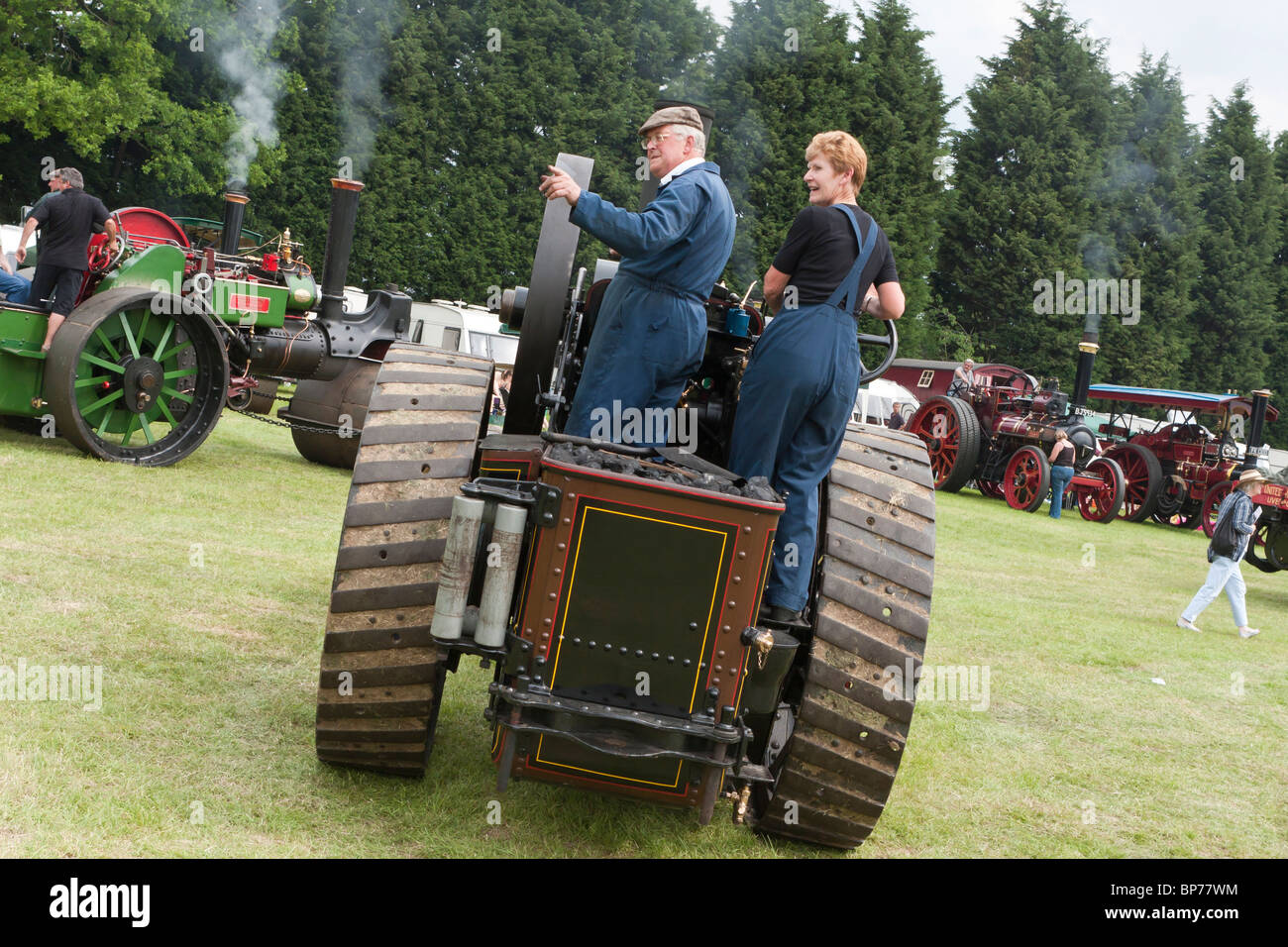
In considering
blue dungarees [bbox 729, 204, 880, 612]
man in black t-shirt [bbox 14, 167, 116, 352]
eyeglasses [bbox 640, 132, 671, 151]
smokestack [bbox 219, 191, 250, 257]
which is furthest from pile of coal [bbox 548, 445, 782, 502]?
smokestack [bbox 219, 191, 250, 257]

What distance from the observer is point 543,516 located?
2912 mm

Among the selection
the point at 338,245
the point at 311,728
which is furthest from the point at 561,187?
the point at 338,245

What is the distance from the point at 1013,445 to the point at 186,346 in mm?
14643

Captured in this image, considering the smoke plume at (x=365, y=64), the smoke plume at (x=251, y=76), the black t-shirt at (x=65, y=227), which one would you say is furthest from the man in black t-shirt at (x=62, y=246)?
the smoke plume at (x=365, y=64)

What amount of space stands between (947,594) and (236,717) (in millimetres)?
6470

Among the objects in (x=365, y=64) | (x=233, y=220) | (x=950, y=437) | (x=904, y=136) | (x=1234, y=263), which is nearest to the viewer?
(x=233, y=220)

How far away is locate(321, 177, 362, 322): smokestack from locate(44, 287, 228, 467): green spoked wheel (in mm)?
1685

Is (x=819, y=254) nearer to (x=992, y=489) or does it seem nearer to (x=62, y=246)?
(x=62, y=246)

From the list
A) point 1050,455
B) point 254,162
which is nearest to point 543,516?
point 1050,455

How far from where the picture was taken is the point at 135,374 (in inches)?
354

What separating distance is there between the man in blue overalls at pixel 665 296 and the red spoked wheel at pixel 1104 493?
55.8ft

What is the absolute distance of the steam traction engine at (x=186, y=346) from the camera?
862cm
